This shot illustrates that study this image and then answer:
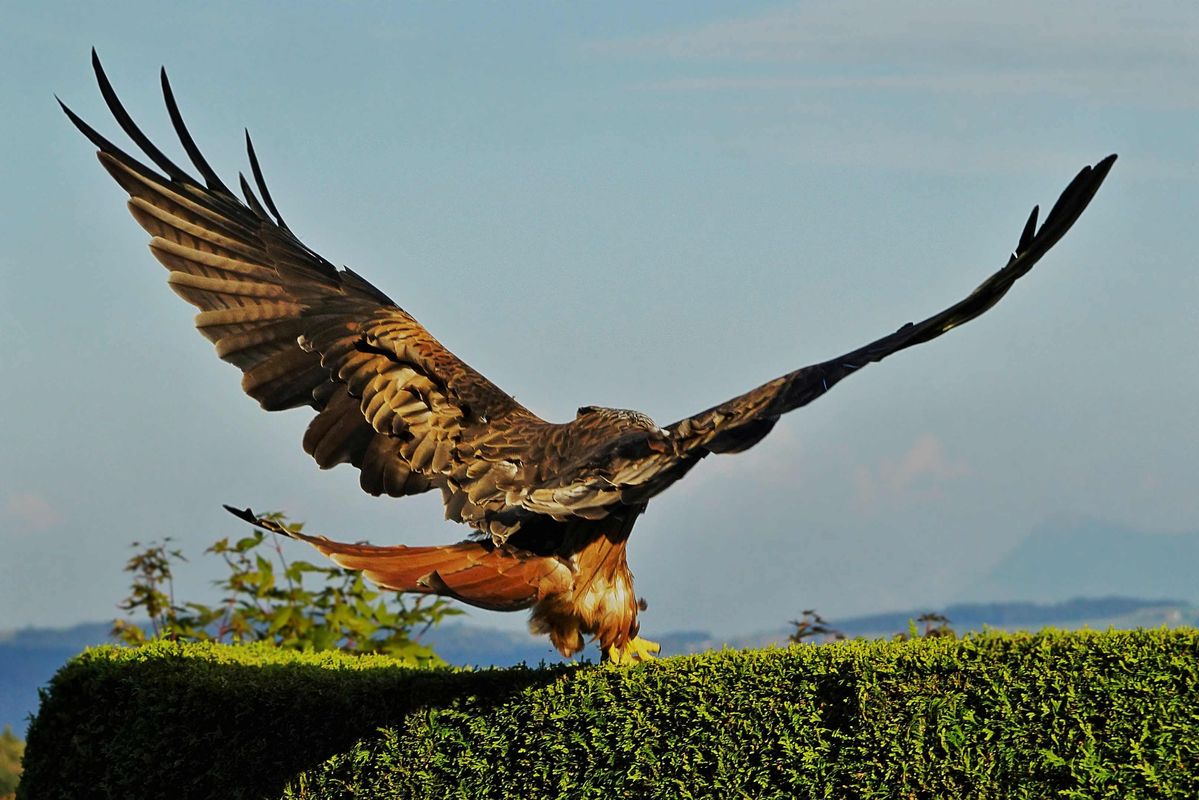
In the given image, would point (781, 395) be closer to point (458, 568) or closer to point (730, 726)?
point (730, 726)

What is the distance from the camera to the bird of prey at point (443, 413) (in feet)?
15.1

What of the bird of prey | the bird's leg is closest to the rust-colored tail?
the bird of prey

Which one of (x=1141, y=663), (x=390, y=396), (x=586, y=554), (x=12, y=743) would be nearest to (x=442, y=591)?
(x=586, y=554)

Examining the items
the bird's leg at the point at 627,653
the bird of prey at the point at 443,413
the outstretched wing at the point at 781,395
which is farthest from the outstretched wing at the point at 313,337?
the outstretched wing at the point at 781,395

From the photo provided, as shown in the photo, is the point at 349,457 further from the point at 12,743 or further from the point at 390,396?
the point at 12,743

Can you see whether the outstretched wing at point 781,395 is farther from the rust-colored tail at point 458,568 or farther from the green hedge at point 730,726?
the green hedge at point 730,726

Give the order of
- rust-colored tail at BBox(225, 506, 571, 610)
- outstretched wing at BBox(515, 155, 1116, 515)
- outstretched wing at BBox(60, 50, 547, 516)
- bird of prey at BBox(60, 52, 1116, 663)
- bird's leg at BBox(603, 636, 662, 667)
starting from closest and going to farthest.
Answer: outstretched wing at BBox(515, 155, 1116, 515), bird of prey at BBox(60, 52, 1116, 663), rust-colored tail at BBox(225, 506, 571, 610), bird's leg at BBox(603, 636, 662, 667), outstretched wing at BBox(60, 50, 547, 516)

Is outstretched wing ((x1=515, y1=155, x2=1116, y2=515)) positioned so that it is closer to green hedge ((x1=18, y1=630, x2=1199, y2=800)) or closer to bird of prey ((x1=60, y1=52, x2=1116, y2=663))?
bird of prey ((x1=60, y1=52, x2=1116, y2=663))

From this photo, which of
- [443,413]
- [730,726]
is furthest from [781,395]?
[443,413]

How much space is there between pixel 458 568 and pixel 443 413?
4.06ft

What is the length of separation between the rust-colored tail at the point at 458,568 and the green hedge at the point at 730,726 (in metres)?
0.39

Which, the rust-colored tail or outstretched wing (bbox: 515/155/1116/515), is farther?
the rust-colored tail

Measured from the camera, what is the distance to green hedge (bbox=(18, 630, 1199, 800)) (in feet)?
14.6

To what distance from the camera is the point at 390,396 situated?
6.23 meters
